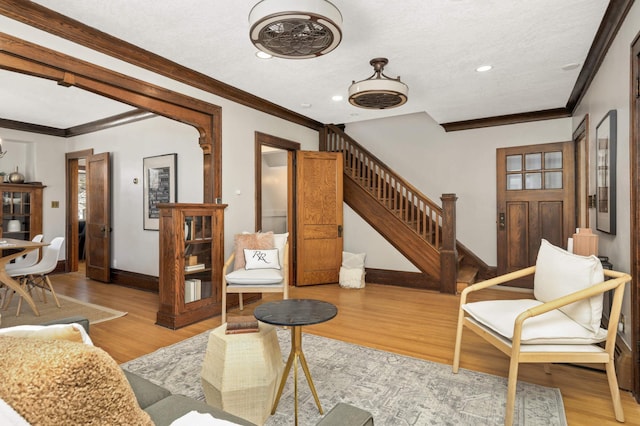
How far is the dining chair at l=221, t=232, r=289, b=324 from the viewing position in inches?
142

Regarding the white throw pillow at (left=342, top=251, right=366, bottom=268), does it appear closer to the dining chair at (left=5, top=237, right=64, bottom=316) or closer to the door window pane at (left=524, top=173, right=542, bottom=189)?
the door window pane at (left=524, top=173, right=542, bottom=189)

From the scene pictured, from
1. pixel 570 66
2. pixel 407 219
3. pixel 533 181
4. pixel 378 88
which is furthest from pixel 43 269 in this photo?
pixel 533 181

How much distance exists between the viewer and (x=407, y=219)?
18.0ft

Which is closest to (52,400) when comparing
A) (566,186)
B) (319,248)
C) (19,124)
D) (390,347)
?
(390,347)

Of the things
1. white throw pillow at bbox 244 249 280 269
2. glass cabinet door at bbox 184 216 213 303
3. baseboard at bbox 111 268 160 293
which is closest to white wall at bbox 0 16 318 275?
baseboard at bbox 111 268 160 293

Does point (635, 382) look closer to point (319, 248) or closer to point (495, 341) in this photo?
point (495, 341)

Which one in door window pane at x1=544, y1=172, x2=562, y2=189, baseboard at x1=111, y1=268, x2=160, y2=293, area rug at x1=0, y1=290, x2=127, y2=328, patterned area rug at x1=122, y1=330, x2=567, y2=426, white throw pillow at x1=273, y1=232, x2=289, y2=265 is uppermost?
door window pane at x1=544, y1=172, x2=562, y2=189

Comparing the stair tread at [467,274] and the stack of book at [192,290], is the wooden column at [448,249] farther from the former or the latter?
the stack of book at [192,290]

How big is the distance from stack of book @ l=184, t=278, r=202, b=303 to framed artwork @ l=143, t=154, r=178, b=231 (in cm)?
164

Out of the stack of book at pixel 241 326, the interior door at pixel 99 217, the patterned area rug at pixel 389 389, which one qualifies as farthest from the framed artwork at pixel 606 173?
the interior door at pixel 99 217

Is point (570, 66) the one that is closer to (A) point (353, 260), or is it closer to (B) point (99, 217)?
(A) point (353, 260)

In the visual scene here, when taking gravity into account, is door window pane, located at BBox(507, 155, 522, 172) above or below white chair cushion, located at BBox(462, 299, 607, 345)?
above

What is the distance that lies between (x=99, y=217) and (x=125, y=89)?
359 centimetres

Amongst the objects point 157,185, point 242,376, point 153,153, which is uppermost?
point 153,153
